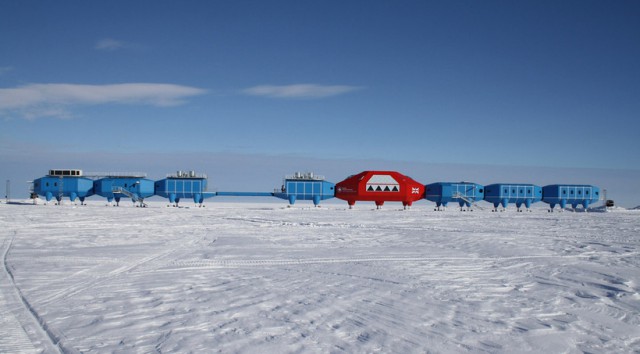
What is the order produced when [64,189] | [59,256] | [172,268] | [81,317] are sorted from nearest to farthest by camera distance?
[81,317], [172,268], [59,256], [64,189]

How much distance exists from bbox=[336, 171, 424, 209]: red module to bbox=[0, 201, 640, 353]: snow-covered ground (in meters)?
44.0

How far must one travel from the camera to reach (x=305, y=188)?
62969 millimetres

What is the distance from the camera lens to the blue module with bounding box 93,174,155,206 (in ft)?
202

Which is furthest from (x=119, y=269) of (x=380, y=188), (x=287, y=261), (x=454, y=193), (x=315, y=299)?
(x=454, y=193)

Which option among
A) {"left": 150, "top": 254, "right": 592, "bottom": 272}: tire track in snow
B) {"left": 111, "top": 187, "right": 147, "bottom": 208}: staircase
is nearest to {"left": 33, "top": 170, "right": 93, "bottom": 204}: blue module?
{"left": 111, "top": 187, "right": 147, "bottom": 208}: staircase

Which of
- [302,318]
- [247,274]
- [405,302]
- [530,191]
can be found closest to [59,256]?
[247,274]

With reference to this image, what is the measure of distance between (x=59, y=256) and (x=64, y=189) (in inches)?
2123

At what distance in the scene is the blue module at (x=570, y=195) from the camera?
6581 cm

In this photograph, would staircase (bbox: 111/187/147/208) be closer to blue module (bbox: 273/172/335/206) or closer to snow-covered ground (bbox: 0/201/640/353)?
blue module (bbox: 273/172/335/206)

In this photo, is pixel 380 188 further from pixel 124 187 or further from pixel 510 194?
pixel 124 187

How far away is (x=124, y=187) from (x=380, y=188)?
33.8 m

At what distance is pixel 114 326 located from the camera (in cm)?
716

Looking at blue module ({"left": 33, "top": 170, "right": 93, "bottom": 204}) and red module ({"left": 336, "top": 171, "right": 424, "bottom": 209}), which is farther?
blue module ({"left": 33, "top": 170, "right": 93, "bottom": 204})

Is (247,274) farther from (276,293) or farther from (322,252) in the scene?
(322,252)
